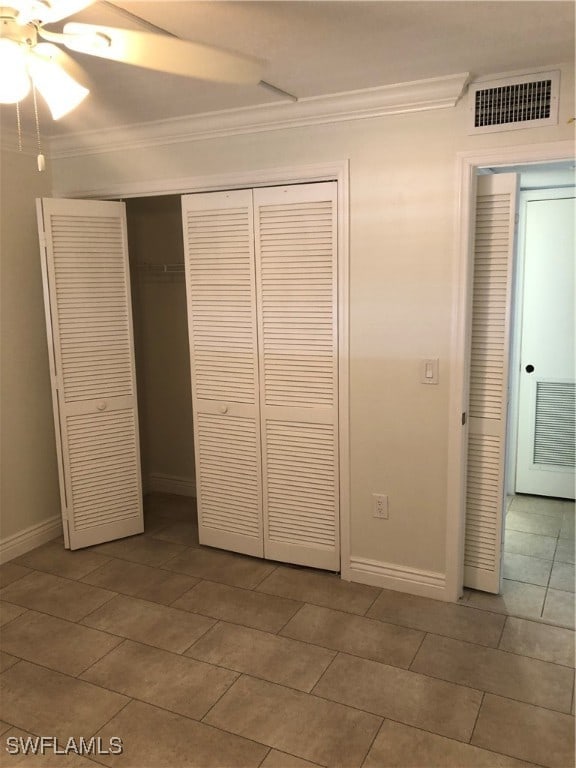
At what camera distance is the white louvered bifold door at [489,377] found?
9.40ft

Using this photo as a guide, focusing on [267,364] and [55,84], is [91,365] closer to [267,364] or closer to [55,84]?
[267,364]

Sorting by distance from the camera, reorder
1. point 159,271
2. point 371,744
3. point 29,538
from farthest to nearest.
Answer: point 159,271 < point 29,538 < point 371,744

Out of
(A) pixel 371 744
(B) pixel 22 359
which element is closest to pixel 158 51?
(A) pixel 371 744

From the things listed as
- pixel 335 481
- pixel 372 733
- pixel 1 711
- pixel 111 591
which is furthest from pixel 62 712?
pixel 335 481

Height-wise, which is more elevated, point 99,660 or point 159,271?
point 159,271

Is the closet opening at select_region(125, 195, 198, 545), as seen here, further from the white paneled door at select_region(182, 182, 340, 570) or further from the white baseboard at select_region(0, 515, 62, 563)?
the white paneled door at select_region(182, 182, 340, 570)

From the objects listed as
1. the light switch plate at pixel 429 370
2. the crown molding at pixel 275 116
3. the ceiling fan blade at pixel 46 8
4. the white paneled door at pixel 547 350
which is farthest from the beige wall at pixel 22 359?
the white paneled door at pixel 547 350

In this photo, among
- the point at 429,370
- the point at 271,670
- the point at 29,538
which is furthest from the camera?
the point at 29,538

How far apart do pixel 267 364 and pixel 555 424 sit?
2.36 metres

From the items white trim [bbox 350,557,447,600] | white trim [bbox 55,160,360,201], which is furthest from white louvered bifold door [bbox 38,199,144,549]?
white trim [bbox 350,557,447,600]

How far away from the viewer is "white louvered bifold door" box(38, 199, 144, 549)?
3.52 meters

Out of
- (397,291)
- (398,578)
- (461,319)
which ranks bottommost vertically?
(398,578)

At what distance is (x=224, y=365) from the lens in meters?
3.53

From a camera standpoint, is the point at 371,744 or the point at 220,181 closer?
the point at 371,744
